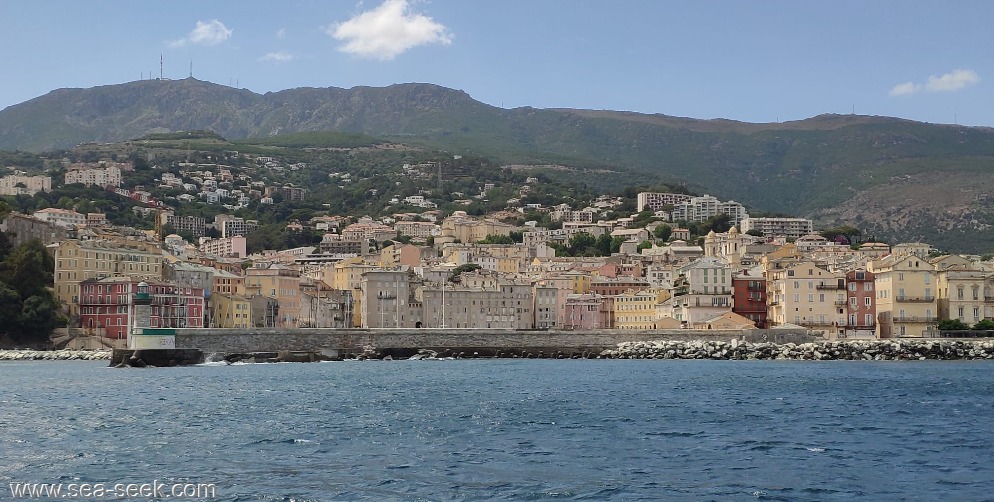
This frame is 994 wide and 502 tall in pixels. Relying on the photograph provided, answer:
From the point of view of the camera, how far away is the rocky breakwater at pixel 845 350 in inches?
2660

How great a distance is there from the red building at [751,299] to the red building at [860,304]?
23.9 ft

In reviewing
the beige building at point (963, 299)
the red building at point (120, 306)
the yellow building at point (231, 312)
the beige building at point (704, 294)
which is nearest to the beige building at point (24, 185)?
the yellow building at point (231, 312)

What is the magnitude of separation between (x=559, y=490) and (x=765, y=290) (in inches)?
2631

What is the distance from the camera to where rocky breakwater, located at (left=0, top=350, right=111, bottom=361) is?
249 ft

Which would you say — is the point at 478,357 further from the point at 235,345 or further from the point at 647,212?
the point at 647,212

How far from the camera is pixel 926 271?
252 ft

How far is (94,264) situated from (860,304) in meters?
55.0

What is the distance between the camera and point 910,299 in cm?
7581

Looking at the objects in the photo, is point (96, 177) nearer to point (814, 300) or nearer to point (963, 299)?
point (814, 300)

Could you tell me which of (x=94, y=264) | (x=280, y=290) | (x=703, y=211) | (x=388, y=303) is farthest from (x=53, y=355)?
(x=703, y=211)

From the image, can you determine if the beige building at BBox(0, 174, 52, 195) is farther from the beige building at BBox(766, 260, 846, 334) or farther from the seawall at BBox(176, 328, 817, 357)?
the beige building at BBox(766, 260, 846, 334)

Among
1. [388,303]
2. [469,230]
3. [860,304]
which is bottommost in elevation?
[388,303]

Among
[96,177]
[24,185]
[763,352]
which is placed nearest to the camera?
[763,352]

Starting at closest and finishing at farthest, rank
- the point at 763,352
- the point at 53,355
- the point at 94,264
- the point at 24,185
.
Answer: the point at 763,352, the point at 53,355, the point at 94,264, the point at 24,185
